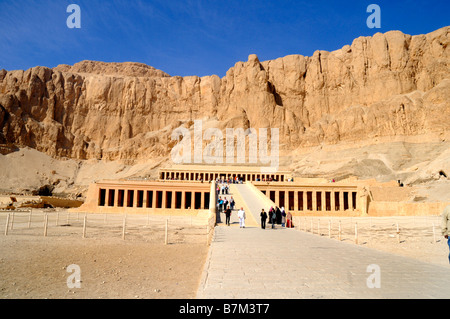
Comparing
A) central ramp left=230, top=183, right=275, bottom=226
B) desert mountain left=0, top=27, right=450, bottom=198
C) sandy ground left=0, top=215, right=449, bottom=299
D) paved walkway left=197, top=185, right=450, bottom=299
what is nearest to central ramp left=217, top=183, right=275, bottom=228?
central ramp left=230, top=183, right=275, bottom=226

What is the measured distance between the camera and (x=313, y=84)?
84.9 metres

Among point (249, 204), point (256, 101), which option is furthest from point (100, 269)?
point (256, 101)

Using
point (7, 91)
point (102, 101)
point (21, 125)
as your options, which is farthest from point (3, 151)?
point (102, 101)

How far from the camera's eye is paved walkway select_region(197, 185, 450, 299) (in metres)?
5.38

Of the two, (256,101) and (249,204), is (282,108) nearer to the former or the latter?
(256,101)

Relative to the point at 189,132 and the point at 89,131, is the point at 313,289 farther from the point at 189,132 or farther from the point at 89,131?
the point at 89,131

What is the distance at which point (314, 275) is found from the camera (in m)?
6.65

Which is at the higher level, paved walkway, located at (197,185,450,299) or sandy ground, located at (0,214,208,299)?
paved walkway, located at (197,185,450,299)

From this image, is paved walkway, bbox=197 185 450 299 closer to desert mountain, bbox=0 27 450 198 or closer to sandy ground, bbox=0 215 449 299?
sandy ground, bbox=0 215 449 299

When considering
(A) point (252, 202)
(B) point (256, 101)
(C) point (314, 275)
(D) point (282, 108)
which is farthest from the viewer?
(B) point (256, 101)

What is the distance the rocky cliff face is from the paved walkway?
62.1m

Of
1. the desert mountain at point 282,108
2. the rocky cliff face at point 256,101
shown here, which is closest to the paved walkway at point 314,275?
the desert mountain at point 282,108

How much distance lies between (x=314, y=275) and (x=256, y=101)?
259 feet

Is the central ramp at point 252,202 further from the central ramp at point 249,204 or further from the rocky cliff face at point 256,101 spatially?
the rocky cliff face at point 256,101
